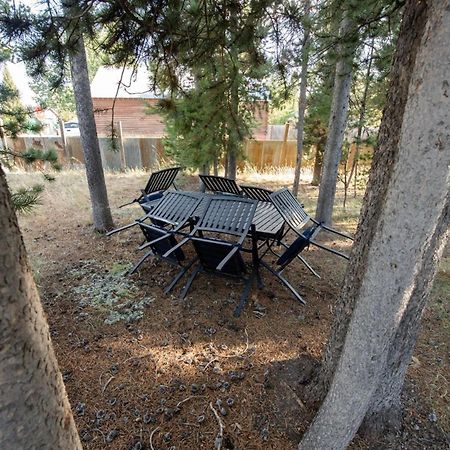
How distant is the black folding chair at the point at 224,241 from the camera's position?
2656mm

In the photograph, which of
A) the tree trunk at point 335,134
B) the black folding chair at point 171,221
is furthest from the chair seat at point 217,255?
the tree trunk at point 335,134

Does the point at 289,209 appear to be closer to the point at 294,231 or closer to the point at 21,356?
the point at 294,231

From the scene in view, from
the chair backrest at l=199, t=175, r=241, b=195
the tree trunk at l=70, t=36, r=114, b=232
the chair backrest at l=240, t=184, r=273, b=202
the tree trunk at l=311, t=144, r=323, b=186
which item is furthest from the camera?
the tree trunk at l=311, t=144, r=323, b=186

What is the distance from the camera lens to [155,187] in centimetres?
452

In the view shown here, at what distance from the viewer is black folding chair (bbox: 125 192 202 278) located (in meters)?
3.03

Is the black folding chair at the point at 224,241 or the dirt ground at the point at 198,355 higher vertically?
the black folding chair at the point at 224,241

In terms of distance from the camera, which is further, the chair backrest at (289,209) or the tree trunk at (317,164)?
the tree trunk at (317,164)

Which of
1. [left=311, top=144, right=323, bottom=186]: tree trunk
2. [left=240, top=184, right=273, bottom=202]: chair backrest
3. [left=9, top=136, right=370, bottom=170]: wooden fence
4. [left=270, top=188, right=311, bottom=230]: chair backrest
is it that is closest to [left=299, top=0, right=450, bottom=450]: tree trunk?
[left=270, top=188, right=311, bottom=230]: chair backrest

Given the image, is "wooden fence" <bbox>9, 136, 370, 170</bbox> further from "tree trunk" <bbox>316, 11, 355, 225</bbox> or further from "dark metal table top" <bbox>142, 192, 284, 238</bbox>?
"dark metal table top" <bbox>142, 192, 284, 238</bbox>

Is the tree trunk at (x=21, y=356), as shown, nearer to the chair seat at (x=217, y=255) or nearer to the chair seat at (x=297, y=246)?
the chair seat at (x=217, y=255)

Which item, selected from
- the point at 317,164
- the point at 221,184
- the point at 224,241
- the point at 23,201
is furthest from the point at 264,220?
the point at 317,164

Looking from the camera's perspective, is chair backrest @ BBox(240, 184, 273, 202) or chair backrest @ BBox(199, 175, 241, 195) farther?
chair backrest @ BBox(199, 175, 241, 195)

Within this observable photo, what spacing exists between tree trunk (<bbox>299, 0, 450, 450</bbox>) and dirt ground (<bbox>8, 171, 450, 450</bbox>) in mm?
273

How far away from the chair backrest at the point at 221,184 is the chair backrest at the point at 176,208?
102 centimetres
